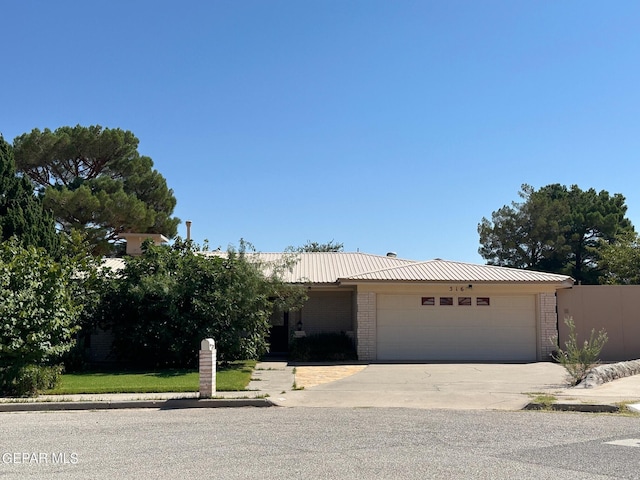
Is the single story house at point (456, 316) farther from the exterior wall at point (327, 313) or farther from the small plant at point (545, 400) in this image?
the small plant at point (545, 400)

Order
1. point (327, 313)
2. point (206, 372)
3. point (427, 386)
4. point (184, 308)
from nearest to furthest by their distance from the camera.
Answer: point (206, 372) → point (427, 386) → point (184, 308) → point (327, 313)

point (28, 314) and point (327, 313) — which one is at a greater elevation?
point (28, 314)

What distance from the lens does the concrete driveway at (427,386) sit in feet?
41.3

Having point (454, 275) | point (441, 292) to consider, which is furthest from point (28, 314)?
point (454, 275)

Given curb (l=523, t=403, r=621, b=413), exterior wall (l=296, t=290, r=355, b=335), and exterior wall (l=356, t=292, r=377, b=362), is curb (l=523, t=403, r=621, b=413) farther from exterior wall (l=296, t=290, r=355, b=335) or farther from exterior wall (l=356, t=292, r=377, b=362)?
exterior wall (l=296, t=290, r=355, b=335)

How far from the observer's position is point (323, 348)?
70.4 feet

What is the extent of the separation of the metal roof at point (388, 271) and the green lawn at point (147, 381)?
472 cm

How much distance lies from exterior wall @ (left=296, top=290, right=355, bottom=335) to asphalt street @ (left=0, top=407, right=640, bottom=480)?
11699mm

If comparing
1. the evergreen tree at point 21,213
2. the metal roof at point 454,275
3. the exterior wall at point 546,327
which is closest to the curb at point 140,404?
the evergreen tree at point 21,213

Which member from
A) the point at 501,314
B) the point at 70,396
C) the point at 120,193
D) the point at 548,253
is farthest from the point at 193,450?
the point at 548,253

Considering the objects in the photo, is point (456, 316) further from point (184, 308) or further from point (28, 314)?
point (28, 314)

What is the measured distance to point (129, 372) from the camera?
56.5ft

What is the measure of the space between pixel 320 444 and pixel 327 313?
49.6ft

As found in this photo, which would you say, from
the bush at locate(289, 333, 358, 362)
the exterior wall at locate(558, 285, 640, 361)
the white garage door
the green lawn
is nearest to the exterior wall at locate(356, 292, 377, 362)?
the white garage door
